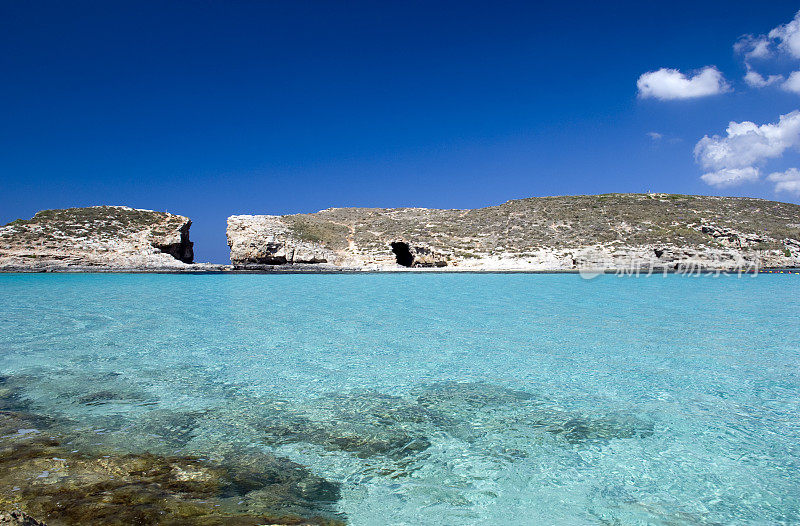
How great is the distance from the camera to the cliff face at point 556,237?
43656 mm

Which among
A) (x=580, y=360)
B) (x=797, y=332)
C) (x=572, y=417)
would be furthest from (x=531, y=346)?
(x=797, y=332)

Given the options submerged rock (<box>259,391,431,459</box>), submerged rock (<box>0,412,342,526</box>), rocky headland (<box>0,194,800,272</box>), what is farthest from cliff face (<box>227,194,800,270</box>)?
submerged rock (<box>0,412,342,526</box>)

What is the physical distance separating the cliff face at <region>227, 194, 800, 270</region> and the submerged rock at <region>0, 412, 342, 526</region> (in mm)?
40849

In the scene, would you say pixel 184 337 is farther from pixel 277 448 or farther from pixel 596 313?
pixel 596 313

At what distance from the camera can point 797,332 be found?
31.7ft

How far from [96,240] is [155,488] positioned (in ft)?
176

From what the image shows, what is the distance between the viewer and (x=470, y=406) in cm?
508

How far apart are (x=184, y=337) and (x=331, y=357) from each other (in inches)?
154

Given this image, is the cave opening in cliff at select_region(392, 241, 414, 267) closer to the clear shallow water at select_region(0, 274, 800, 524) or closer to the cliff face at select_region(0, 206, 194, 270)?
the cliff face at select_region(0, 206, 194, 270)

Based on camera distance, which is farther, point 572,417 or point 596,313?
point 596,313

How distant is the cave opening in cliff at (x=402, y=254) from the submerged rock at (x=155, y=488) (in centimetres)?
4634

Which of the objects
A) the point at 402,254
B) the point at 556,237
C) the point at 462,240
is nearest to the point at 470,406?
the point at 462,240

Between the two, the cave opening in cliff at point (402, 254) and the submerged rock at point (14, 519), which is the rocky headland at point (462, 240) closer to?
the cave opening in cliff at point (402, 254)

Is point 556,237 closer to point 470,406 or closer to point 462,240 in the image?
point 462,240
